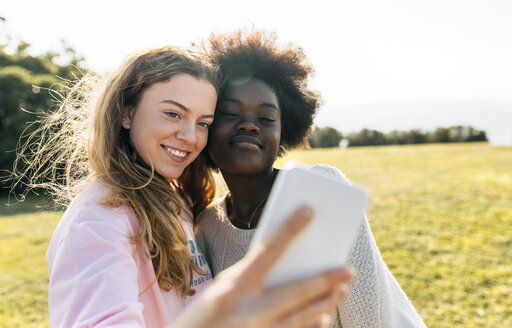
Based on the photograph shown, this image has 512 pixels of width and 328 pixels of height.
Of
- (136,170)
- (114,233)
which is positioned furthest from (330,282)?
(136,170)

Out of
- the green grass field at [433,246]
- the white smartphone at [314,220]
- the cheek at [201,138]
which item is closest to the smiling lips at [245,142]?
the cheek at [201,138]

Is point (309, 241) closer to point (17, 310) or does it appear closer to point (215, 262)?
point (215, 262)

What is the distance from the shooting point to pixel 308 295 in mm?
833

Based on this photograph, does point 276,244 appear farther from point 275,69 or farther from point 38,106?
point 38,106

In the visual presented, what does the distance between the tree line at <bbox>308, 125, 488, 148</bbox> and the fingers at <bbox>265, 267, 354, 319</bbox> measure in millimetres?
25934

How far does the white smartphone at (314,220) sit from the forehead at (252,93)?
5.43ft

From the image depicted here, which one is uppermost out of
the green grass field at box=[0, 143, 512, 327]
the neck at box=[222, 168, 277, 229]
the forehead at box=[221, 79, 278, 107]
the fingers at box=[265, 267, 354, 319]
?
the forehead at box=[221, 79, 278, 107]

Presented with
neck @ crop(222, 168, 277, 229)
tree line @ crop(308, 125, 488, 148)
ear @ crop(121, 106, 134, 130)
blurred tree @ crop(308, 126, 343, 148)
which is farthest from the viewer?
tree line @ crop(308, 125, 488, 148)

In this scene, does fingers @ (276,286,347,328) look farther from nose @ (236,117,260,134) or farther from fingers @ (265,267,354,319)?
nose @ (236,117,260,134)

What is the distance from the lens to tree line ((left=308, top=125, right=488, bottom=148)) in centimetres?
2727

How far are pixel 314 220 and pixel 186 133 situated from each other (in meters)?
1.42

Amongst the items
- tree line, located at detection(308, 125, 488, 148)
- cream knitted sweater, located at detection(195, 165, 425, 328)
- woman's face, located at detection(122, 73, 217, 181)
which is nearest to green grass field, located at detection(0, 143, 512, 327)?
cream knitted sweater, located at detection(195, 165, 425, 328)

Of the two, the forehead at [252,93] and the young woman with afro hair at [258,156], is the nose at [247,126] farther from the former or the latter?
the forehead at [252,93]

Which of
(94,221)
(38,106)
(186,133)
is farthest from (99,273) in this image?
(38,106)
